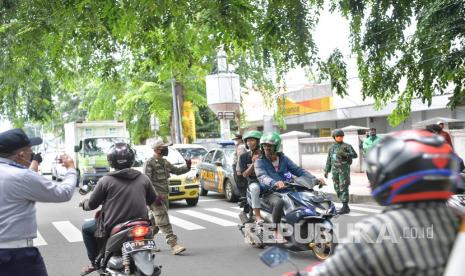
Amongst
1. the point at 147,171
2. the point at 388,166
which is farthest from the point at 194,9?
the point at 388,166

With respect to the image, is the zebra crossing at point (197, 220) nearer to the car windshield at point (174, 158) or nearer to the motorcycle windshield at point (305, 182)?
the car windshield at point (174, 158)

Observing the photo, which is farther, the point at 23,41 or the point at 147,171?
the point at 23,41

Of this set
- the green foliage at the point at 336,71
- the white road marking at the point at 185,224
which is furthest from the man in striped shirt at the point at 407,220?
the white road marking at the point at 185,224

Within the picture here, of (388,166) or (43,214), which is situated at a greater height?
(388,166)

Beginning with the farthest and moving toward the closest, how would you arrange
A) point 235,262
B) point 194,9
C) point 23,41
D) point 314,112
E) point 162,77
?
point 314,112 → point 162,77 → point 194,9 → point 23,41 → point 235,262

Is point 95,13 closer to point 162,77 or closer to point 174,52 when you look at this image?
point 174,52

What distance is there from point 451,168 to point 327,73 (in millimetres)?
8781

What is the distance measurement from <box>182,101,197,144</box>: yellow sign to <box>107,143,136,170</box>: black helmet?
82.0ft

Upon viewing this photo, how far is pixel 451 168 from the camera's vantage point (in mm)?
2031

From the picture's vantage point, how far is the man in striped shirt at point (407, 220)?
1965 mm

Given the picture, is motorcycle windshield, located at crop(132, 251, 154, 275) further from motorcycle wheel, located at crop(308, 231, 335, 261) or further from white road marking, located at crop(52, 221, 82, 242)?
white road marking, located at crop(52, 221, 82, 242)

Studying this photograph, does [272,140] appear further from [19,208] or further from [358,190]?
[358,190]

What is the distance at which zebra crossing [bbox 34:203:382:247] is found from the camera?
33.8 feet

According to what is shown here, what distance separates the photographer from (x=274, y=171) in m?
7.49
